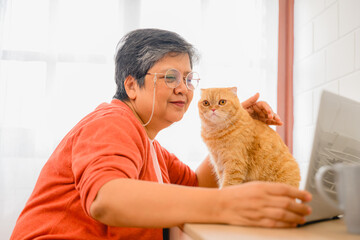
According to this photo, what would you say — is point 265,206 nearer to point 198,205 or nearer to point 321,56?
point 198,205

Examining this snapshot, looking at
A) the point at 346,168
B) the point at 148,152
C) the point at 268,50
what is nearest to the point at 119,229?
the point at 148,152

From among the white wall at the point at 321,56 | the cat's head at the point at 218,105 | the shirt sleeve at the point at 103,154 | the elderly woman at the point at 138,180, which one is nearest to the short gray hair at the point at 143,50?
the elderly woman at the point at 138,180

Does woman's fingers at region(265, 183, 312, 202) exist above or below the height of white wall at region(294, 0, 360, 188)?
below

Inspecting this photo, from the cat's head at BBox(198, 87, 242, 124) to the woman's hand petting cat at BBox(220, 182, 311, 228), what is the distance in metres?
0.72

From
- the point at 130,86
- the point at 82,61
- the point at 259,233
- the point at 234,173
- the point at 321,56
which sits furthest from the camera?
the point at 82,61

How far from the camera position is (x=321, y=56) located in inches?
72.8

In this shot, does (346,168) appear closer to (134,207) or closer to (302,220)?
(302,220)

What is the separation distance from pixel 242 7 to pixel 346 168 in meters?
2.04

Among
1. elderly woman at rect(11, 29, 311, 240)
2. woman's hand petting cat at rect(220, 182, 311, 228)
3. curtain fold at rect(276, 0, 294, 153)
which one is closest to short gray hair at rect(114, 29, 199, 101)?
elderly woman at rect(11, 29, 311, 240)

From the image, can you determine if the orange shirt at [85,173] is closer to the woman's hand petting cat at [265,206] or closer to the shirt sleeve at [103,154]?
the shirt sleeve at [103,154]

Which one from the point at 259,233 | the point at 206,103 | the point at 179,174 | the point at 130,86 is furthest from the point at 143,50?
the point at 259,233

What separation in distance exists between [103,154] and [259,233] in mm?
378

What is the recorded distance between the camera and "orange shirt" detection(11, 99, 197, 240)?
A: 0.73 metres

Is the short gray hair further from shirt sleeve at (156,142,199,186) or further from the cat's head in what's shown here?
shirt sleeve at (156,142,199,186)
